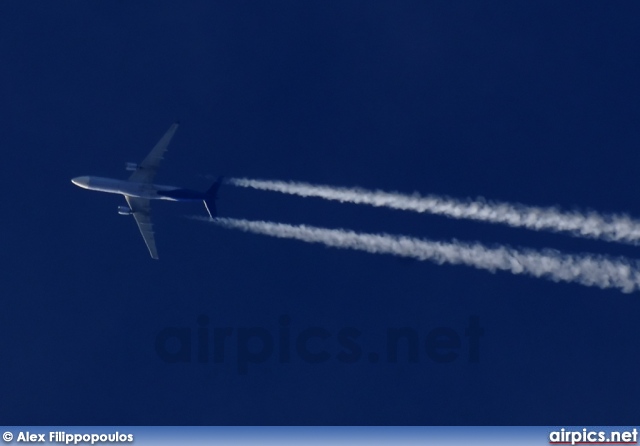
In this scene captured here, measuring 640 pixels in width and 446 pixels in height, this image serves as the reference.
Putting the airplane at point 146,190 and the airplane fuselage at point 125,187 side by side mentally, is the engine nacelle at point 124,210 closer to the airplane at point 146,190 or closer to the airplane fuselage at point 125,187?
the airplane at point 146,190

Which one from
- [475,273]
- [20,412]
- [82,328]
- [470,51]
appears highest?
[470,51]

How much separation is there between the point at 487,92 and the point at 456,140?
6870mm

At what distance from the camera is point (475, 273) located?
12544 centimetres

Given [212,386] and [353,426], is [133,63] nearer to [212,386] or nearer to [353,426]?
[212,386]

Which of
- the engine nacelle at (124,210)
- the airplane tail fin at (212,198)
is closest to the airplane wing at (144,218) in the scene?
the engine nacelle at (124,210)

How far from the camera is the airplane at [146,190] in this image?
4747 inches

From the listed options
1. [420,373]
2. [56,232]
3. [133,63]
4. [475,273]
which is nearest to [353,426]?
[420,373]

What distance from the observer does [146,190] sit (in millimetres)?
122000

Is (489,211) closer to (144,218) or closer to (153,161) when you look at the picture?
(153,161)

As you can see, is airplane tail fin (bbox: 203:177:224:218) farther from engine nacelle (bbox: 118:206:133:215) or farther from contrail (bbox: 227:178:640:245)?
engine nacelle (bbox: 118:206:133:215)

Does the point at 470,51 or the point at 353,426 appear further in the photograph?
the point at 470,51

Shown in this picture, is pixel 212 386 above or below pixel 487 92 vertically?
below

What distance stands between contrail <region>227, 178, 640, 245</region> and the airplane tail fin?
4.52 metres

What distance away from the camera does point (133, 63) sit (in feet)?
427
